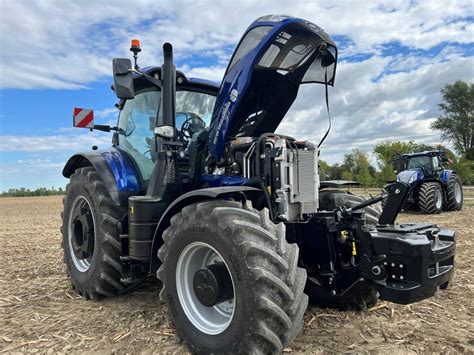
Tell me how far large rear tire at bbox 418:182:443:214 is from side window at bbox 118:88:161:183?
1184cm

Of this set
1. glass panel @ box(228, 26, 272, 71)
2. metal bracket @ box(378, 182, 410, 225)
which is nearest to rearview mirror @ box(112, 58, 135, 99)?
glass panel @ box(228, 26, 272, 71)

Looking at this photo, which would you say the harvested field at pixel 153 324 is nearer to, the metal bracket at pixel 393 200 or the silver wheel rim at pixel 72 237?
the silver wheel rim at pixel 72 237

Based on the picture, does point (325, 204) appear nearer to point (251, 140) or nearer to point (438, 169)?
point (251, 140)

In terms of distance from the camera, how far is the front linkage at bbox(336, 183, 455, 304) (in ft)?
9.40

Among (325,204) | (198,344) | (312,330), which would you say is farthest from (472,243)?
(198,344)

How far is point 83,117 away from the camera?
498cm

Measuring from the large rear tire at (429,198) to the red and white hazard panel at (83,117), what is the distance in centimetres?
1216

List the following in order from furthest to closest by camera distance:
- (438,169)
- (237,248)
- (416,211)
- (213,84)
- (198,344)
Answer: (438,169) < (416,211) < (213,84) < (198,344) < (237,248)

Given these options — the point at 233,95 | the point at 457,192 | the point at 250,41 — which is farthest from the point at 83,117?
the point at 457,192

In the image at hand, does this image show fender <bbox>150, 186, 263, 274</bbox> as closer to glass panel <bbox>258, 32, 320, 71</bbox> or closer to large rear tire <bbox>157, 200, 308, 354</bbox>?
large rear tire <bbox>157, 200, 308, 354</bbox>

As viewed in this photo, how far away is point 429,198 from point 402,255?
12248 millimetres

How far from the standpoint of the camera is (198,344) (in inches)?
124

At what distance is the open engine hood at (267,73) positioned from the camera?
3746mm

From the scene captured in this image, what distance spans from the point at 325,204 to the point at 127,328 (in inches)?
91.5
